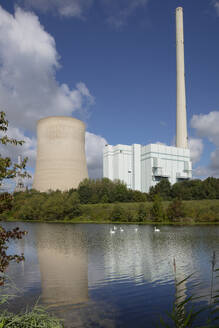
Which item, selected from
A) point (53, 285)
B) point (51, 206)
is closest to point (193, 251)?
point (53, 285)

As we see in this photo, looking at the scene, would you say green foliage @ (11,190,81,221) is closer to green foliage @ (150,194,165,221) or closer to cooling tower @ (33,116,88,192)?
cooling tower @ (33,116,88,192)

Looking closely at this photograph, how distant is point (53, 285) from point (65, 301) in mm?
1618

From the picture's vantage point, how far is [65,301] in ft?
22.6

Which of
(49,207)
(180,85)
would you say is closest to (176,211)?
(49,207)

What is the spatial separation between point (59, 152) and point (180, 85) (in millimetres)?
25197

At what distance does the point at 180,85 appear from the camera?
53.9 meters

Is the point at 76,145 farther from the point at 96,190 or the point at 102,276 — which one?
the point at 102,276

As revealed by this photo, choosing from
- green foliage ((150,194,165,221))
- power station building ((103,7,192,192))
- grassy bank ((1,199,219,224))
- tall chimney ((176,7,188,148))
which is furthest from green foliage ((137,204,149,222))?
tall chimney ((176,7,188,148))

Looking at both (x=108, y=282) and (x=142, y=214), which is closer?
(x=108, y=282)

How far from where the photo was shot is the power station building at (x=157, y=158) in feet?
178

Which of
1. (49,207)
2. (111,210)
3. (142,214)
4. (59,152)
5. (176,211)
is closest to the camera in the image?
(176,211)

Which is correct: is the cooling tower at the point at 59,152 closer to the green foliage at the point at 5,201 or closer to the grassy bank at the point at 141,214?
the grassy bank at the point at 141,214

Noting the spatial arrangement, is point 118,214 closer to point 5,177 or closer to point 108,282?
point 108,282

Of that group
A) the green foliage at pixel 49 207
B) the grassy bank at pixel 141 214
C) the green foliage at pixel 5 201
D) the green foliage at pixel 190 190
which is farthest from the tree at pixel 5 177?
the green foliage at pixel 190 190
